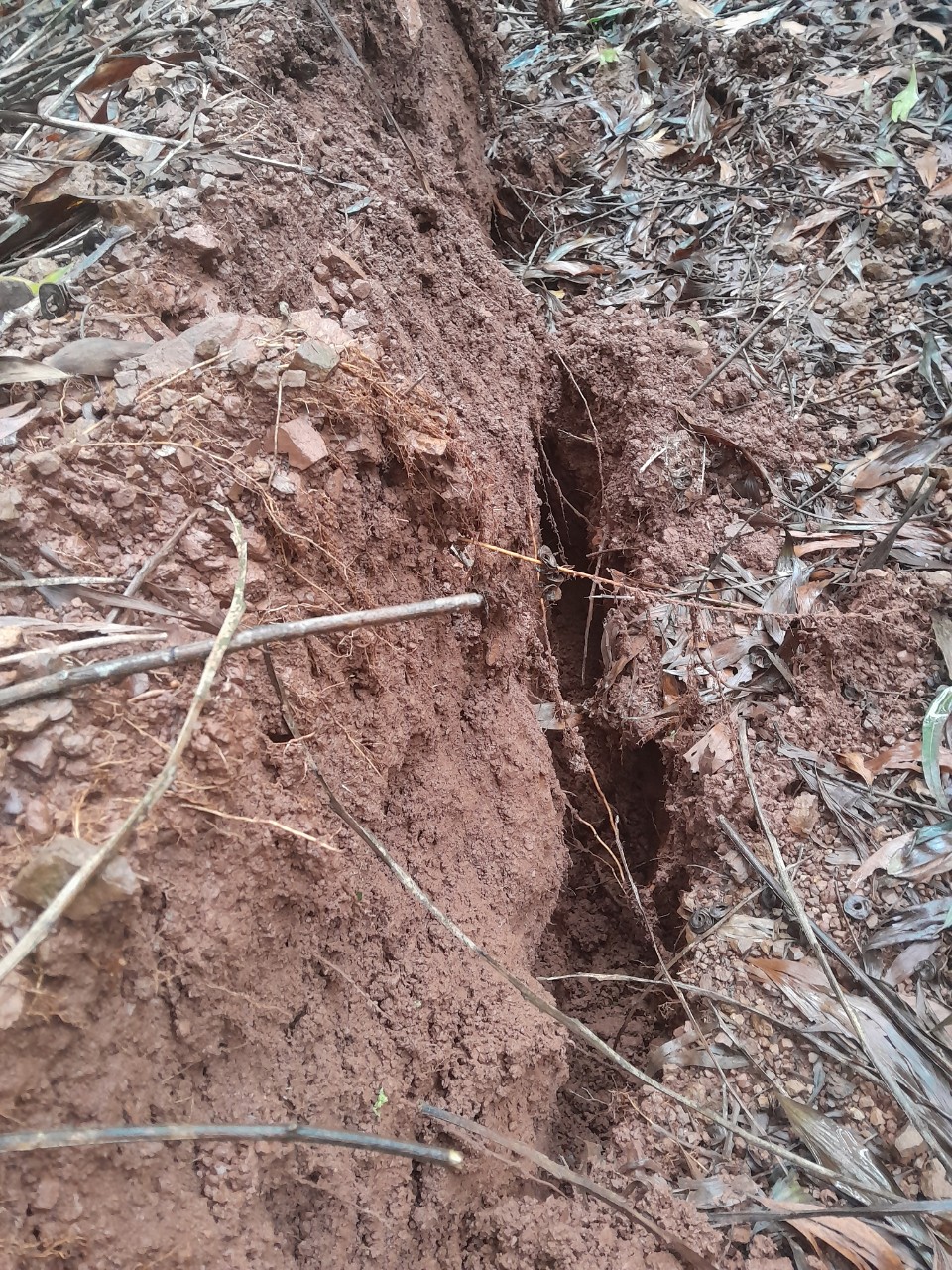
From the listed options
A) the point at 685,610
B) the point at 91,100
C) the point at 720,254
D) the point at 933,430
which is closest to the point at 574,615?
the point at 685,610

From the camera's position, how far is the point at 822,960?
5.71ft

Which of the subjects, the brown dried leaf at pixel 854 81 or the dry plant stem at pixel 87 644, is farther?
the brown dried leaf at pixel 854 81

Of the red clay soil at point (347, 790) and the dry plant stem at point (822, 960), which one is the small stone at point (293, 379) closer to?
the red clay soil at point (347, 790)

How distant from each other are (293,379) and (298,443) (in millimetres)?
124

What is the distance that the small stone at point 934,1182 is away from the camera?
5.00 ft

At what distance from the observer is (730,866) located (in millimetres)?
1941

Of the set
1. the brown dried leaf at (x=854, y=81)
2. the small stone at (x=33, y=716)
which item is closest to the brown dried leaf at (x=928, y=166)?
the brown dried leaf at (x=854, y=81)

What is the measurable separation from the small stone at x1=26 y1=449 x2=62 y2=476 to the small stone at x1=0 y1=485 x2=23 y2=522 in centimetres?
5

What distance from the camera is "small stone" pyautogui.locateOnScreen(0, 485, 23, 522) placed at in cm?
125

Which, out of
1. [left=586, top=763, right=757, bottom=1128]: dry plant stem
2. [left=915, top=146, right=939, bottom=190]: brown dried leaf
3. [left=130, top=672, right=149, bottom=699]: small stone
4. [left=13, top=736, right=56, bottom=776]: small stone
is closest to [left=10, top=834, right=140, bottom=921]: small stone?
[left=13, top=736, right=56, bottom=776]: small stone

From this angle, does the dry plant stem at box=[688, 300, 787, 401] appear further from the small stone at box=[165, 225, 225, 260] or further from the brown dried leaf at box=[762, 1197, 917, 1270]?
the brown dried leaf at box=[762, 1197, 917, 1270]

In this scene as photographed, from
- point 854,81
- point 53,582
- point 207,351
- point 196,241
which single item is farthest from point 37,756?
point 854,81

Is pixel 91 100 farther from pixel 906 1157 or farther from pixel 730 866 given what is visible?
pixel 906 1157

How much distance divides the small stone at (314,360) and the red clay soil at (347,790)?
0.34ft
